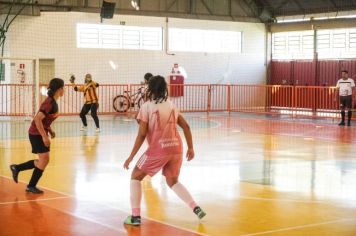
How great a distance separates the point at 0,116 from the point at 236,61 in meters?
14.1

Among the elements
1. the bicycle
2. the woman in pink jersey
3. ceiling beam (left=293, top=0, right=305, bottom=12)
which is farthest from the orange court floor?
ceiling beam (left=293, top=0, right=305, bottom=12)

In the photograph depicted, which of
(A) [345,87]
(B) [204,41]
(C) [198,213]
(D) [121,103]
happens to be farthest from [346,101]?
(C) [198,213]

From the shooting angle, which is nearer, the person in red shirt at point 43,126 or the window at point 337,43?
the person in red shirt at point 43,126

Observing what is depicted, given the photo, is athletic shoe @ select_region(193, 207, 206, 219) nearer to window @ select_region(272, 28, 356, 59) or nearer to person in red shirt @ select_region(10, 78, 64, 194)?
person in red shirt @ select_region(10, 78, 64, 194)

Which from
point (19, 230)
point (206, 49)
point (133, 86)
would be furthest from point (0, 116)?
point (19, 230)

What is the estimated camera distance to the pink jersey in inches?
311

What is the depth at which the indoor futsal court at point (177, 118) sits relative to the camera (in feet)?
27.0

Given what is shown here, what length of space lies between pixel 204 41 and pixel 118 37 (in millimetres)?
5386

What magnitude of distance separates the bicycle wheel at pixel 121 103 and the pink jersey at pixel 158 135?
22.8 m

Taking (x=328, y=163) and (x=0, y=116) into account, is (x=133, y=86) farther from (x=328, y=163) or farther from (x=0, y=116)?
(x=328, y=163)

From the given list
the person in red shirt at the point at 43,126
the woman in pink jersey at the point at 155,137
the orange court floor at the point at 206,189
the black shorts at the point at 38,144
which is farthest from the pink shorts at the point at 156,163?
the black shorts at the point at 38,144

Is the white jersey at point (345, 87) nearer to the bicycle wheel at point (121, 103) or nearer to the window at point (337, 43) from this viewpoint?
the window at point (337, 43)

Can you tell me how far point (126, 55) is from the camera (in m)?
31.7

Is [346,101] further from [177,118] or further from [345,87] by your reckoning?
[177,118]
